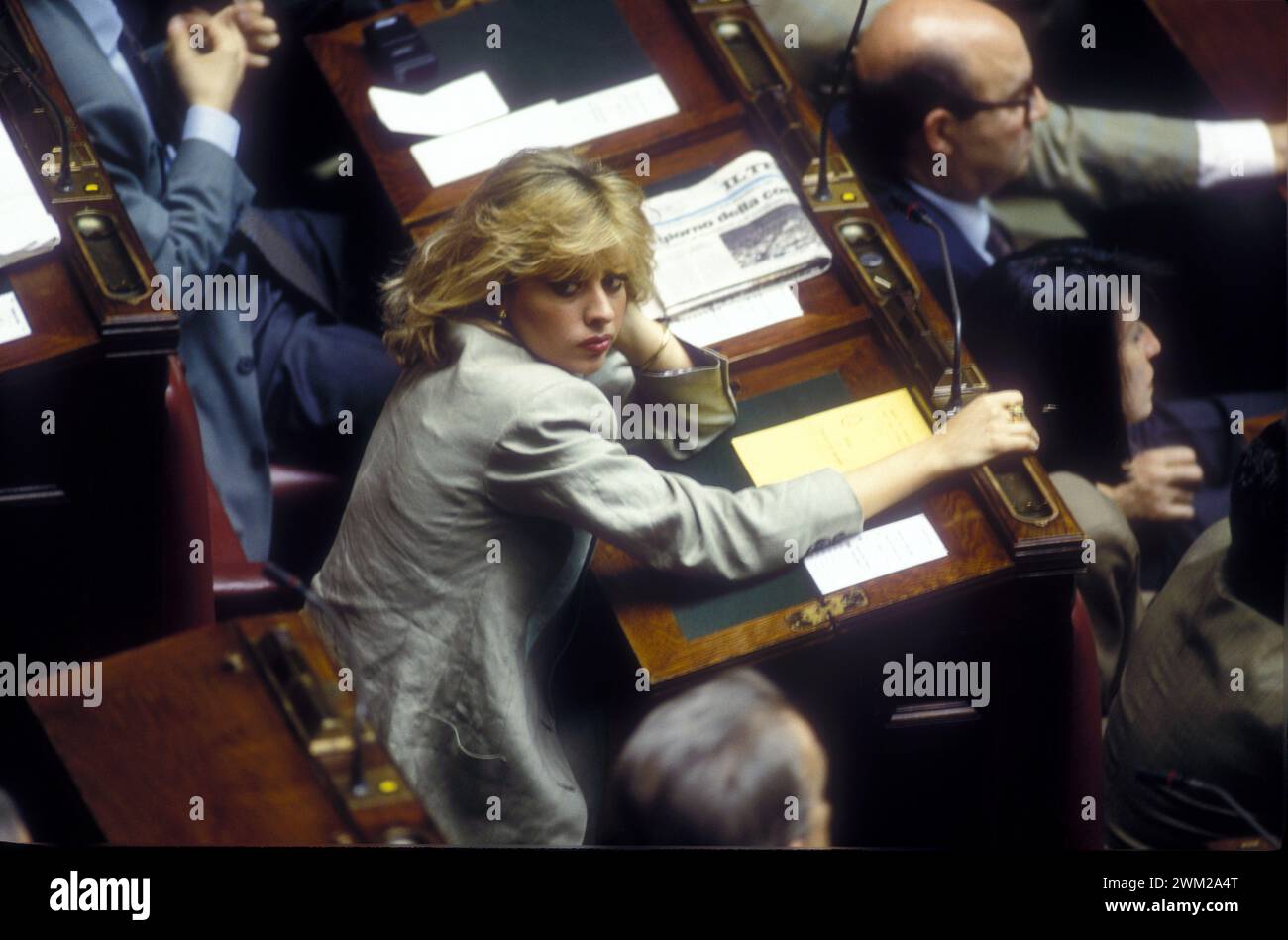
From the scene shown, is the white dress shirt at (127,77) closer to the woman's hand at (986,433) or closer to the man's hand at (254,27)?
the man's hand at (254,27)

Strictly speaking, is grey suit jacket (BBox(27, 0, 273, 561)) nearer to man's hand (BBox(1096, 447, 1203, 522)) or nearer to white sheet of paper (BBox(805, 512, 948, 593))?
white sheet of paper (BBox(805, 512, 948, 593))

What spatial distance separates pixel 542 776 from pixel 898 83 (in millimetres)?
1625

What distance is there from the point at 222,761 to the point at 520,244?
1.13m

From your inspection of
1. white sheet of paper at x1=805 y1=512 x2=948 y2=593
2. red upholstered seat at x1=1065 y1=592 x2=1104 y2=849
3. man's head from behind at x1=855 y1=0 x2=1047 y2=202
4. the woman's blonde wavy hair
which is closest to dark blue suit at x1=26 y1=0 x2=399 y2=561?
the woman's blonde wavy hair

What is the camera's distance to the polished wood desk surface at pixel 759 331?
385 centimetres

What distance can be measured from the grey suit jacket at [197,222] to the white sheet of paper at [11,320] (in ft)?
1.00

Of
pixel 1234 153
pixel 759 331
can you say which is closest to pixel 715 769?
pixel 759 331

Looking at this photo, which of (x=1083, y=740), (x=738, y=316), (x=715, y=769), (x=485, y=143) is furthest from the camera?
(x=485, y=143)

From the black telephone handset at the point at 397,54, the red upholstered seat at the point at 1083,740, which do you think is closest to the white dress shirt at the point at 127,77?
the black telephone handset at the point at 397,54

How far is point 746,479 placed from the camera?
398 centimetres

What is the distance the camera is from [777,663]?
3.88 m

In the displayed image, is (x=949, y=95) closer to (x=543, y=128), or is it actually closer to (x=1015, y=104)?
(x=1015, y=104)

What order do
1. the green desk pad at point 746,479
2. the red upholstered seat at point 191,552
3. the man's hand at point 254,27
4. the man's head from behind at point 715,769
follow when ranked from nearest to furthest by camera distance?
1. the man's head from behind at point 715,769
2. the green desk pad at point 746,479
3. the red upholstered seat at point 191,552
4. the man's hand at point 254,27

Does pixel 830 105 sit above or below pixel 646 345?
above
